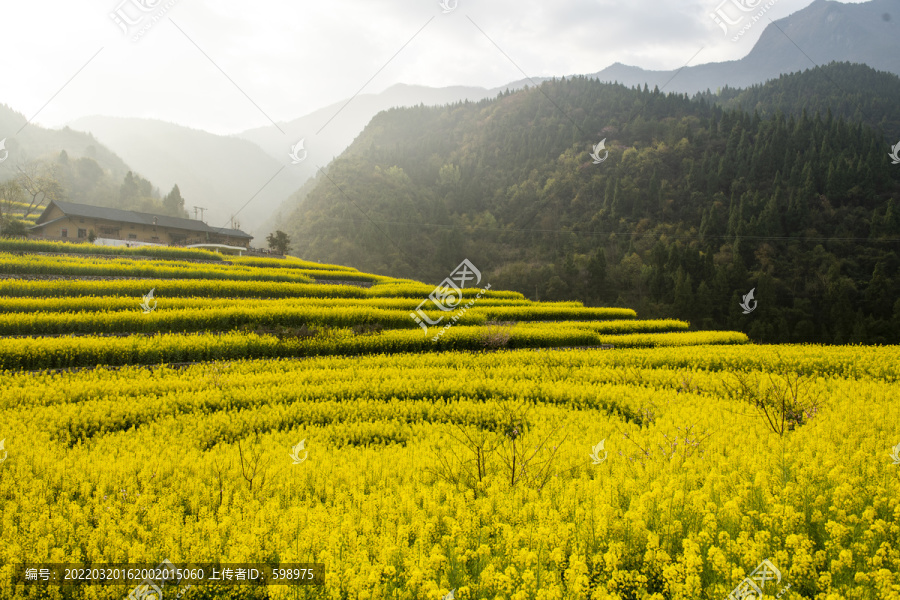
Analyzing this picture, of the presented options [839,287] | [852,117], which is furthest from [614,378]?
[852,117]

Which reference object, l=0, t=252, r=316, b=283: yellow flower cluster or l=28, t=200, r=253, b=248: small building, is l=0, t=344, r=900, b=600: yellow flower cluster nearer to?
l=0, t=252, r=316, b=283: yellow flower cluster

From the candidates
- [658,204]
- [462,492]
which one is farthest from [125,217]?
[658,204]

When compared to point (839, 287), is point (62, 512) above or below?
below

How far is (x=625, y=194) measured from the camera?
75.8 meters

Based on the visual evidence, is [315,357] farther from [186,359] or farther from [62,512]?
[62,512]

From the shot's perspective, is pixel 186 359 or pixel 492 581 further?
pixel 186 359

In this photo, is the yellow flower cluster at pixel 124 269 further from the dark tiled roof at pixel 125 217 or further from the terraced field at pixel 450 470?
the dark tiled roof at pixel 125 217

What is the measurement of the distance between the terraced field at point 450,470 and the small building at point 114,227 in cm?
3613

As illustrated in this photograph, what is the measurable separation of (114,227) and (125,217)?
1616mm

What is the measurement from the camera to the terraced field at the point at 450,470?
127 inches

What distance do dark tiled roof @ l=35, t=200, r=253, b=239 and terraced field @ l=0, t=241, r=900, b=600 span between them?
120 ft

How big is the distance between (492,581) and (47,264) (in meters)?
25.4

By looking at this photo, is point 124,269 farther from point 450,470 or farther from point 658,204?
point 658,204

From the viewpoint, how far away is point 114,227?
44.0 m
